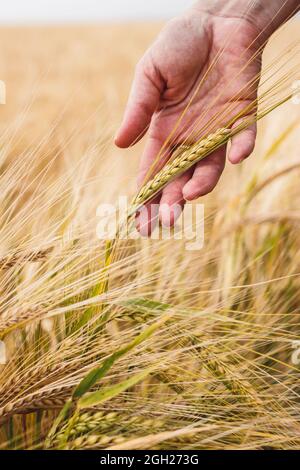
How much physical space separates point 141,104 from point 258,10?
23 centimetres

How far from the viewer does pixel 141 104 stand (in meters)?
0.83

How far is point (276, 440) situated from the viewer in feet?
2.22

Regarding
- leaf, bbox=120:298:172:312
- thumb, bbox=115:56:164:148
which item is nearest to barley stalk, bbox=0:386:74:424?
leaf, bbox=120:298:172:312

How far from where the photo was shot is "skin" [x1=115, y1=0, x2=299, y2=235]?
0.81 meters

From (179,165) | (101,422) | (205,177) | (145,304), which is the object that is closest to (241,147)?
(205,177)

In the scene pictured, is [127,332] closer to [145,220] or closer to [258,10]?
[145,220]

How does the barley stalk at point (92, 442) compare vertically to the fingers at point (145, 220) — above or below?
below

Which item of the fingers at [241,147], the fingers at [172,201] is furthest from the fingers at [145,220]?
the fingers at [241,147]

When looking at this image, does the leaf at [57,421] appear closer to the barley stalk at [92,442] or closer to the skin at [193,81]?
the barley stalk at [92,442]

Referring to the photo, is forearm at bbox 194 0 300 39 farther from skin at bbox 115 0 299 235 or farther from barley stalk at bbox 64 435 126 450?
barley stalk at bbox 64 435 126 450

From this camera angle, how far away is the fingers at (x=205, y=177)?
77 centimetres

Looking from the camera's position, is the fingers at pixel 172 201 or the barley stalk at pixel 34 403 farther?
the fingers at pixel 172 201

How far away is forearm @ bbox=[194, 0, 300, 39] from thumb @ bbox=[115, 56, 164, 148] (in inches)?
5.5

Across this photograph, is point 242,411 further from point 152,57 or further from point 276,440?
point 152,57
